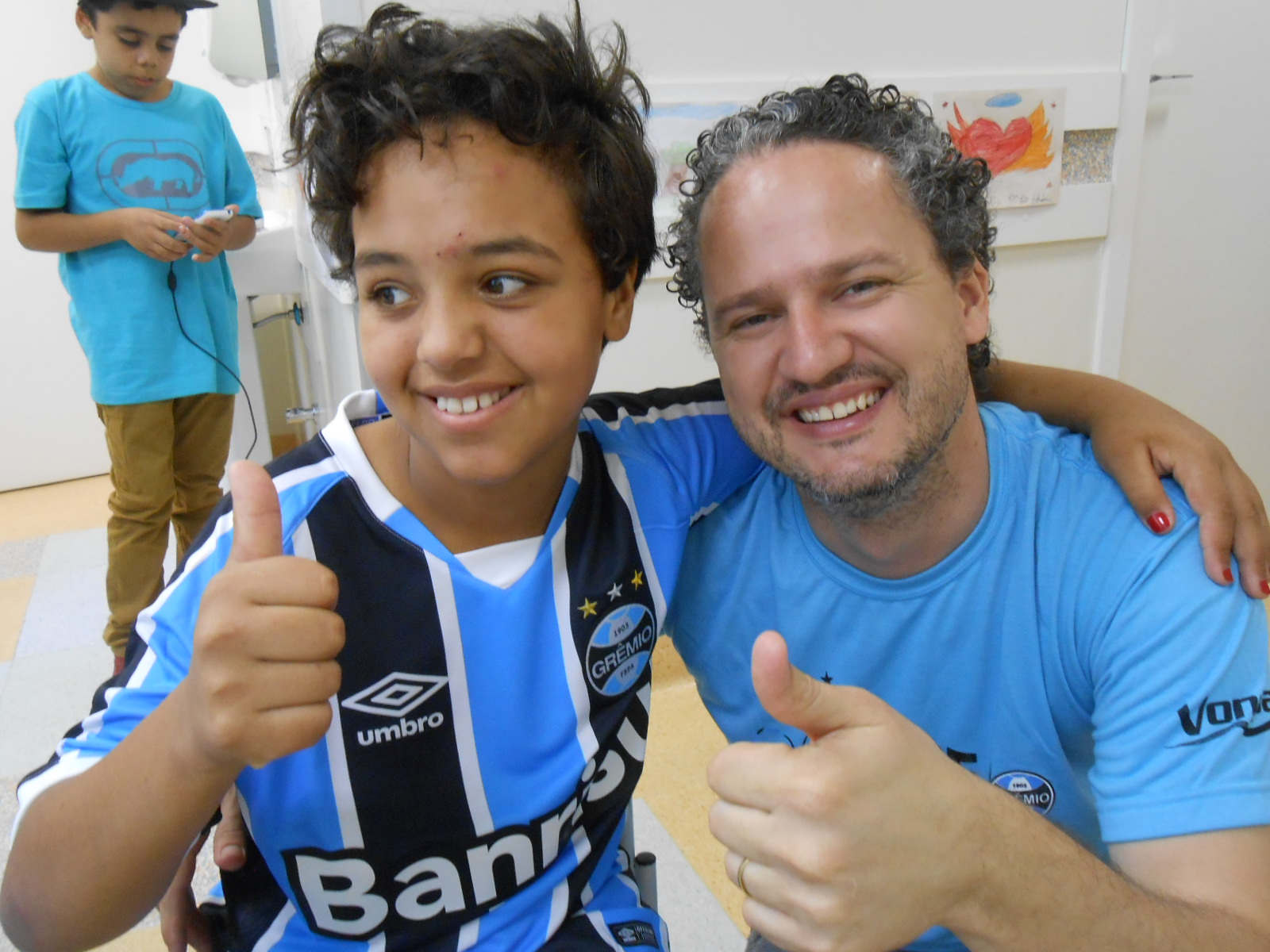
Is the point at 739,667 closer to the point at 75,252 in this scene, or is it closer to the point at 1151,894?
the point at 1151,894

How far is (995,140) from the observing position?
2.14 meters

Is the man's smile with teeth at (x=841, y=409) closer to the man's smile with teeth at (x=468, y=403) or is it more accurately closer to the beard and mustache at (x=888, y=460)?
the beard and mustache at (x=888, y=460)

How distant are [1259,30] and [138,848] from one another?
3.07m

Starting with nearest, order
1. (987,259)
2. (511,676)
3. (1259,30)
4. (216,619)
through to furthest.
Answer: (216,619) → (511,676) → (987,259) → (1259,30)

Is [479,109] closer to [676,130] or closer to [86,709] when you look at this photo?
[676,130]

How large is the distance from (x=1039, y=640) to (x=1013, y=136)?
1.71 metres

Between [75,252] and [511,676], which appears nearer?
[511,676]

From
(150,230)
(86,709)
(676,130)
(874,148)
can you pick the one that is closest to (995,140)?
(676,130)

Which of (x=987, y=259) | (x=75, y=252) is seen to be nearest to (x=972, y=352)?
(x=987, y=259)

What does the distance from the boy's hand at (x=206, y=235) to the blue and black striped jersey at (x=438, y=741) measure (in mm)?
1277

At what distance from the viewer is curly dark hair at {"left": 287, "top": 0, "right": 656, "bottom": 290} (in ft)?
2.72

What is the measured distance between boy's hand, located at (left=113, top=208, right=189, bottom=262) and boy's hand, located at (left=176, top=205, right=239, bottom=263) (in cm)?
2

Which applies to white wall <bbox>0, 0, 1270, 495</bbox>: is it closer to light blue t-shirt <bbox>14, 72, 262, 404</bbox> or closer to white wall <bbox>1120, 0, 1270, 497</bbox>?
white wall <bbox>1120, 0, 1270, 497</bbox>

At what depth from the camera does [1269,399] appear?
2.70m
